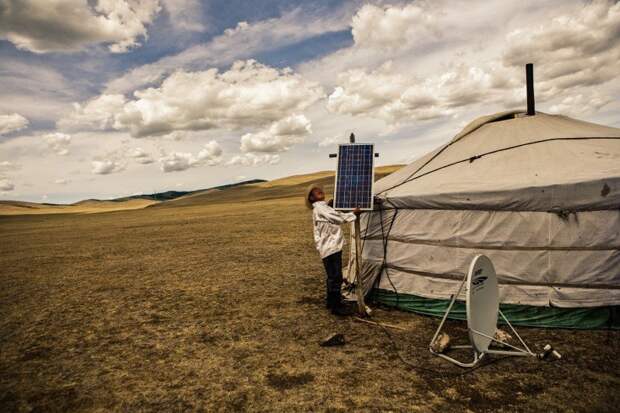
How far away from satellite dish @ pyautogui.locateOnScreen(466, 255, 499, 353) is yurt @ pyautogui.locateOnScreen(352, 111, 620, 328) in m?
1.28

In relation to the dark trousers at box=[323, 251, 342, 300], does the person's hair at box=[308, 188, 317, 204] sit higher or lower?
higher

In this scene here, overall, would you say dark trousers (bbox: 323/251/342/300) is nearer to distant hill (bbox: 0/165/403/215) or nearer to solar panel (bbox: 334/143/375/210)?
solar panel (bbox: 334/143/375/210)

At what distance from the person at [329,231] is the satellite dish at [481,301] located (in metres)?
2.05

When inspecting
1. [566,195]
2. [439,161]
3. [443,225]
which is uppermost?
[439,161]

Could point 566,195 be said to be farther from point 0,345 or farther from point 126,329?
point 0,345

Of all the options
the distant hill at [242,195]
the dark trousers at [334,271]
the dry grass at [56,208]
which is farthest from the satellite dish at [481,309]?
the dry grass at [56,208]

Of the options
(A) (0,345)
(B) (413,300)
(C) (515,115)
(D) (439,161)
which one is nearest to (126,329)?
(A) (0,345)

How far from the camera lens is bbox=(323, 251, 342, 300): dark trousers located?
6395 mm

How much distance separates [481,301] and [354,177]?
2.75 meters

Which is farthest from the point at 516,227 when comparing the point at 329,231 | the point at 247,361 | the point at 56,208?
the point at 56,208

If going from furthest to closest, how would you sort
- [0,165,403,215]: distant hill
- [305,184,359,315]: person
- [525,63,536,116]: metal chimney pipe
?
1. [0,165,403,215]: distant hill
2. [525,63,536,116]: metal chimney pipe
3. [305,184,359,315]: person

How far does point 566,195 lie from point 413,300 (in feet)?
9.31

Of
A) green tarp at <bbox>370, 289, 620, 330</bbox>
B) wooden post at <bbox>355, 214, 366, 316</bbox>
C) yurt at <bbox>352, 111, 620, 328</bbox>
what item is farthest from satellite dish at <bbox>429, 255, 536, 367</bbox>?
wooden post at <bbox>355, 214, 366, 316</bbox>

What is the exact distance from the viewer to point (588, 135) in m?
6.90
